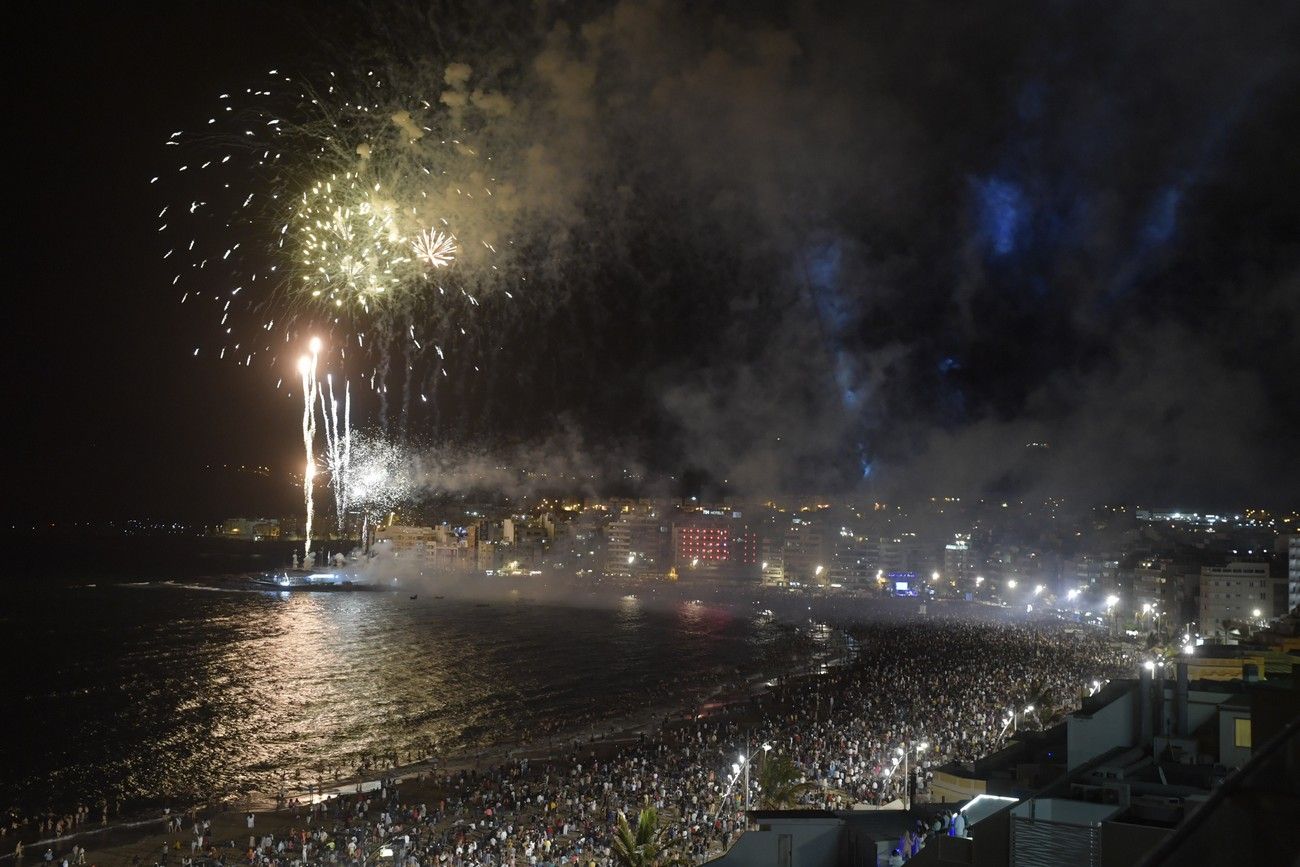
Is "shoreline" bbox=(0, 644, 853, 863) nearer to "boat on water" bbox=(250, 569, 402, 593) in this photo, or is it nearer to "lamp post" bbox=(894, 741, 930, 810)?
"lamp post" bbox=(894, 741, 930, 810)

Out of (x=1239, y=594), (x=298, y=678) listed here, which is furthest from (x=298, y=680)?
(x=1239, y=594)

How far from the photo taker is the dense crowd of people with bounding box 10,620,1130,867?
1923 cm

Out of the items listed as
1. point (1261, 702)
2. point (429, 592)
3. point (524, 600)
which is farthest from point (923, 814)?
point (429, 592)

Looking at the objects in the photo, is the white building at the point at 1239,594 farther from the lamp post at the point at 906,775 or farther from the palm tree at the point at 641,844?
the palm tree at the point at 641,844

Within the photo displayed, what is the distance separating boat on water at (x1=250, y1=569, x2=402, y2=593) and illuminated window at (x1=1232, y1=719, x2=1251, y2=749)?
87.0m

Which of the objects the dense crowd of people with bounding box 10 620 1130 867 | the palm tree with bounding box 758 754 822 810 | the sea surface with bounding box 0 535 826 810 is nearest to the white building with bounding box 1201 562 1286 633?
the dense crowd of people with bounding box 10 620 1130 867

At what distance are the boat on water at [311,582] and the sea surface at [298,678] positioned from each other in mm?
11938

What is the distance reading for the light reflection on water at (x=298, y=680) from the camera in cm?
2823

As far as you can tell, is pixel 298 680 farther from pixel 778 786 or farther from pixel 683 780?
pixel 778 786

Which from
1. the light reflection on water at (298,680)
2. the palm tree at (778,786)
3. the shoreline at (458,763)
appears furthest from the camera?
the light reflection on water at (298,680)

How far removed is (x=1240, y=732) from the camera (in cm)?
1259

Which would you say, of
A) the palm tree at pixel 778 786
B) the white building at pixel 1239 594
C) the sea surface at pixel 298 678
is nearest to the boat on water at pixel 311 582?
the sea surface at pixel 298 678

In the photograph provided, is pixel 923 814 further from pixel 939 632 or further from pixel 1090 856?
pixel 939 632

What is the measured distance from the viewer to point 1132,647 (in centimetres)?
5019
